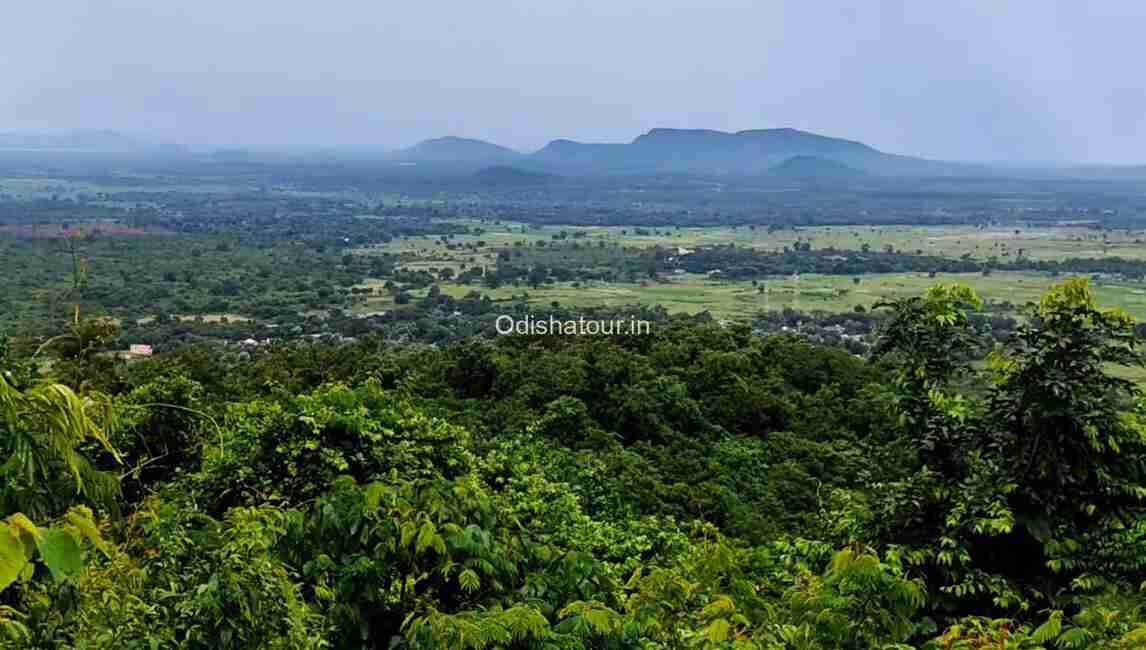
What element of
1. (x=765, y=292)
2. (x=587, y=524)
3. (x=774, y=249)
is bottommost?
(x=765, y=292)

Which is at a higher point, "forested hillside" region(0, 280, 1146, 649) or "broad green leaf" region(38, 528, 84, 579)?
"broad green leaf" region(38, 528, 84, 579)

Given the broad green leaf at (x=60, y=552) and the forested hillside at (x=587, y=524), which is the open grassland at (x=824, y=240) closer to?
the forested hillside at (x=587, y=524)

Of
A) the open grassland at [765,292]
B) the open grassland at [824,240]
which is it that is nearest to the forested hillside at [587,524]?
the open grassland at [765,292]

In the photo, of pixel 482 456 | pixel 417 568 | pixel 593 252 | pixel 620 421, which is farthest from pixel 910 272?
pixel 417 568

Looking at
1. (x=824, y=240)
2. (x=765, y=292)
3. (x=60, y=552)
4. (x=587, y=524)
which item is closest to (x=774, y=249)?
(x=824, y=240)

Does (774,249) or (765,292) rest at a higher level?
(774,249)

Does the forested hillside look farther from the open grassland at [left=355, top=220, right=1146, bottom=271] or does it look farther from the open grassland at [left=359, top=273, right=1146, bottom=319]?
the open grassland at [left=355, top=220, right=1146, bottom=271]

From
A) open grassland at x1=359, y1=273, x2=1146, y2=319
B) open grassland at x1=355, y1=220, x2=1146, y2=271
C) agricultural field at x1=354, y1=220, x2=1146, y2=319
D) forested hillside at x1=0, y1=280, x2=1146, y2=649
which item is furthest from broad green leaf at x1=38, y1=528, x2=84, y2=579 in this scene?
open grassland at x1=355, y1=220, x2=1146, y2=271

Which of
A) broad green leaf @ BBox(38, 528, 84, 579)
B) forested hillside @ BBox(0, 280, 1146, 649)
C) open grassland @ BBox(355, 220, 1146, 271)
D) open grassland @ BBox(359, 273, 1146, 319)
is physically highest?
broad green leaf @ BBox(38, 528, 84, 579)

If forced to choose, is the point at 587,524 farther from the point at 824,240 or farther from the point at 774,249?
the point at 824,240
